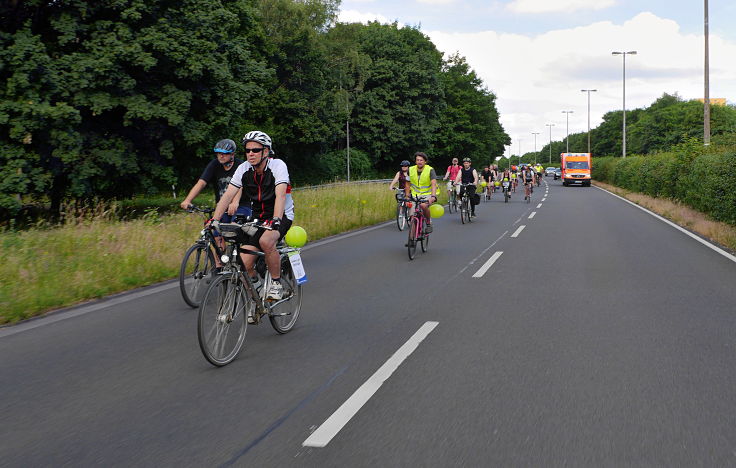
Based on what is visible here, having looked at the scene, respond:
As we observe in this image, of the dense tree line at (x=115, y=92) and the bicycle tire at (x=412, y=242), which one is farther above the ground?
the dense tree line at (x=115, y=92)

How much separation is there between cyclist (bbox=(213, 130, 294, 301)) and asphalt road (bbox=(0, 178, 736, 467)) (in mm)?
738

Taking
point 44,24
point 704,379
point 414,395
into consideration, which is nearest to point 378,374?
point 414,395

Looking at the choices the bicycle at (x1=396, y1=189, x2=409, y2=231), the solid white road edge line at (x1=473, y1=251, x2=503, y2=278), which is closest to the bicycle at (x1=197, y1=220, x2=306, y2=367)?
the solid white road edge line at (x1=473, y1=251, x2=503, y2=278)

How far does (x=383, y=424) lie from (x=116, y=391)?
6.33 ft

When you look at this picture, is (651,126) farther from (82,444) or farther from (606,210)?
(82,444)

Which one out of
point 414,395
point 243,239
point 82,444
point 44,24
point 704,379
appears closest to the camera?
point 82,444

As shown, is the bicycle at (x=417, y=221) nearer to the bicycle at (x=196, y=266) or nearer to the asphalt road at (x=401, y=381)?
the asphalt road at (x=401, y=381)

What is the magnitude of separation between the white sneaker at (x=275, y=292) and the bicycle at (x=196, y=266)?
5.62 ft

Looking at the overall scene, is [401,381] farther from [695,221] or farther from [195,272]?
[695,221]

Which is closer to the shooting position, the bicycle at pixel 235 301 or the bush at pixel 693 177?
the bicycle at pixel 235 301

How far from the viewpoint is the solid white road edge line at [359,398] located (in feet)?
11.6

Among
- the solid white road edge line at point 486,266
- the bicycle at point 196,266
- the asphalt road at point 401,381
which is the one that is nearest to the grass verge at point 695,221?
the solid white road edge line at point 486,266

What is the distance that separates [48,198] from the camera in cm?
2238

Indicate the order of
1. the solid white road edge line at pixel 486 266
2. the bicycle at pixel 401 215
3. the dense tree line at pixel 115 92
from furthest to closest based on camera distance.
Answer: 1. the dense tree line at pixel 115 92
2. the bicycle at pixel 401 215
3. the solid white road edge line at pixel 486 266
